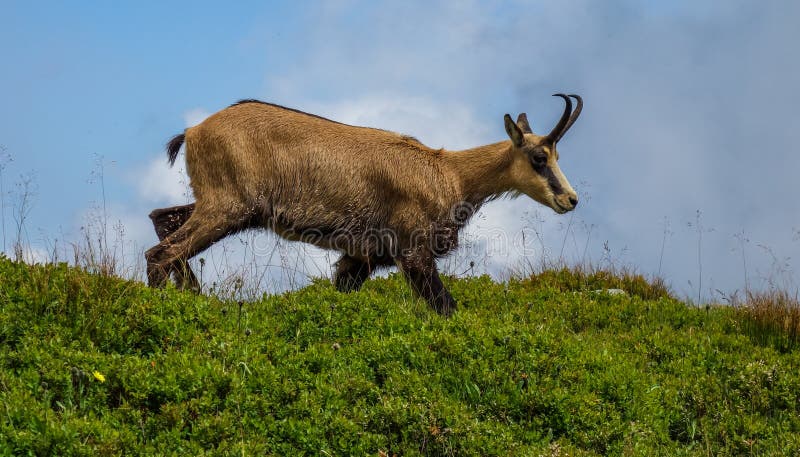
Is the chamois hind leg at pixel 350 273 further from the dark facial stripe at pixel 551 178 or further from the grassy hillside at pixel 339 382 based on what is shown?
the dark facial stripe at pixel 551 178

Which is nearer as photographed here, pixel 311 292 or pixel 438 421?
pixel 438 421

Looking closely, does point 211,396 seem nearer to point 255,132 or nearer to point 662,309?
point 255,132

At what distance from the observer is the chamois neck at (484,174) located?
396 inches

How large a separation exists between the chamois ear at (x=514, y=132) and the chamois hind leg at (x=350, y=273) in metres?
2.21

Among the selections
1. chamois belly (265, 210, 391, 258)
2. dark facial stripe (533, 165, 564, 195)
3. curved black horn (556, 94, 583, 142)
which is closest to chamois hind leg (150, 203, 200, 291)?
chamois belly (265, 210, 391, 258)

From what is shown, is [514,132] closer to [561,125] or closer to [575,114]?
[561,125]

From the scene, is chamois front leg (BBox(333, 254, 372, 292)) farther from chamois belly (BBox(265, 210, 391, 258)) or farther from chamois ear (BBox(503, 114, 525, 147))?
chamois ear (BBox(503, 114, 525, 147))

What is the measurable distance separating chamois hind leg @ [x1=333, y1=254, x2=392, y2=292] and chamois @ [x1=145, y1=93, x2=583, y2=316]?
1 cm

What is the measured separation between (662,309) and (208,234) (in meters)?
5.45

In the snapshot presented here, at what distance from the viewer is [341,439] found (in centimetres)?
580

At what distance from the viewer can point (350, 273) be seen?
9859 mm

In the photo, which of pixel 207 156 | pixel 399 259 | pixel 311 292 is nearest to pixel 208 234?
pixel 207 156

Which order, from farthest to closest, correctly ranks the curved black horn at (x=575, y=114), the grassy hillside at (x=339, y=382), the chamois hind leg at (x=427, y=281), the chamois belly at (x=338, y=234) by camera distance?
the curved black horn at (x=575, y=114) → the chamois belly at (x=338, y=234) → the chamois hind leg at (x=427, y=281) → the grassy hillside at (x=339, y=382)

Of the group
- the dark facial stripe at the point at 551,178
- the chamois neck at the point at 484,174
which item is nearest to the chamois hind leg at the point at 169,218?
the chamois neck at the point at 484,174
